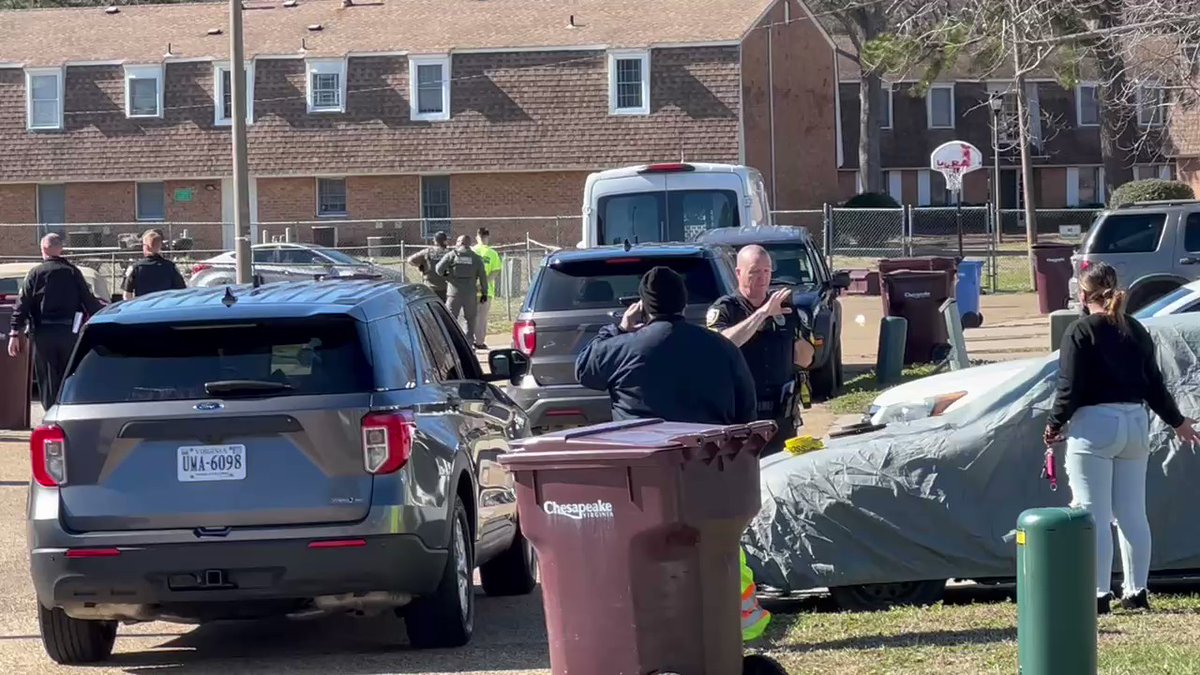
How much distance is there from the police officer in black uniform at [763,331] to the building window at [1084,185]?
191 feet

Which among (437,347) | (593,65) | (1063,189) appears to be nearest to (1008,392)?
(437,347)

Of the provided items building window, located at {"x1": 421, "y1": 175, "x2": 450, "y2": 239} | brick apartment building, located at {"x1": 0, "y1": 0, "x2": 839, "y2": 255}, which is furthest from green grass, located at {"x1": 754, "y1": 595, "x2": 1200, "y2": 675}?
building window, located at {"x1": 421, "y1": 175, "x2": 450, "y2": 239}

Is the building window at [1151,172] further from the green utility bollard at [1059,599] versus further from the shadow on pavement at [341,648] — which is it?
the green utility bollard at [1059,599]

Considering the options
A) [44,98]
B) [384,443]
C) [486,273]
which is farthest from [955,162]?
[384,443]

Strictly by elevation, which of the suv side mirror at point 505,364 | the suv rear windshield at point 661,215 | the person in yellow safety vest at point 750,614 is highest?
the suv rear windshield at point 661,215

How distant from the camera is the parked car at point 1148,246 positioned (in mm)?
23047

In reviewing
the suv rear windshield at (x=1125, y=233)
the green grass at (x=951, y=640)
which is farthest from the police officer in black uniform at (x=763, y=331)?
the suv rear windshield at (x=1125, y=233)

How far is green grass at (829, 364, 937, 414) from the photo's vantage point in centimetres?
1856

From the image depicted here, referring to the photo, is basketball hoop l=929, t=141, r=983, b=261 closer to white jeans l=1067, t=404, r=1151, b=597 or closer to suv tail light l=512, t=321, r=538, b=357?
suv tail light l=512, t=321, r=538, b=357

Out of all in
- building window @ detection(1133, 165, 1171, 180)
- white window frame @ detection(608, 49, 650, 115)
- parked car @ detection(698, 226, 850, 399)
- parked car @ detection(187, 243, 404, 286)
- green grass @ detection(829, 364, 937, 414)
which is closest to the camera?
green grass @ detection(829, 364, 937, 414)

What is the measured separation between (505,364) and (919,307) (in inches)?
514

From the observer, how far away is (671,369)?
770cm

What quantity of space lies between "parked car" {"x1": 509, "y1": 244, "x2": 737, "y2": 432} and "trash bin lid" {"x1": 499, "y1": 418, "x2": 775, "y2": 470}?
21.4 ft

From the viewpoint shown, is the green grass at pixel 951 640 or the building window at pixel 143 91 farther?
the building window at pixel 143 91
